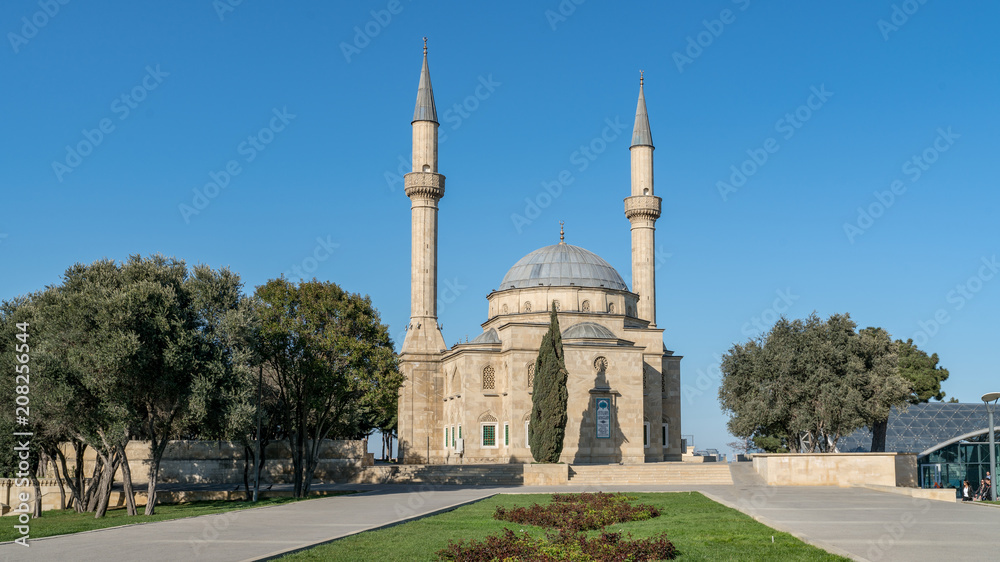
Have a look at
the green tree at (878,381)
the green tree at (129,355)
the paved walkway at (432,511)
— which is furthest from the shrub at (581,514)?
the green tree at (878,381)

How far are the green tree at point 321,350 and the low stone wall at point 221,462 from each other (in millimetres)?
7250

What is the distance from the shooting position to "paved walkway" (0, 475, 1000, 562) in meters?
11.8

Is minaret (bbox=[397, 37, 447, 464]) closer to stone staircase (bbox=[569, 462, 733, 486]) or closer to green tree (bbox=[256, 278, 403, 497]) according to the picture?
stone staircase (bbox=[569, 462, 733, 486])

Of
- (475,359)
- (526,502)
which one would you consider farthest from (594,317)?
(526,502)

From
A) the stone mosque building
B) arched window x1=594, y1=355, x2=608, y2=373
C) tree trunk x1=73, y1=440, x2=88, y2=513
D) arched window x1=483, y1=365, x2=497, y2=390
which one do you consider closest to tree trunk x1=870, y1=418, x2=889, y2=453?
the stone mosque building

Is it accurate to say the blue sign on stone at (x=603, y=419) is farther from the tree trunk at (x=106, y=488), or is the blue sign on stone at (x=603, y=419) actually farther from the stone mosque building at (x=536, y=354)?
the tree trunk at (x=106, y=488)

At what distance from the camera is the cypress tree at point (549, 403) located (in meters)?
33.2

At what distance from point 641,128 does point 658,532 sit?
36.9 metres

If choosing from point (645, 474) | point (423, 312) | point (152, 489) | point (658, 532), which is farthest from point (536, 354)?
point (658, 532)

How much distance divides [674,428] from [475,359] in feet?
36.1

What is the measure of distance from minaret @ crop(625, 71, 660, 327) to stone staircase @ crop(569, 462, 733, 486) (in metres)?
16.2

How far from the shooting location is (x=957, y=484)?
40625 millimetres

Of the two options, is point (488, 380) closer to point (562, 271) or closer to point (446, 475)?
point (562, 271)

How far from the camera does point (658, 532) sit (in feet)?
45.5
